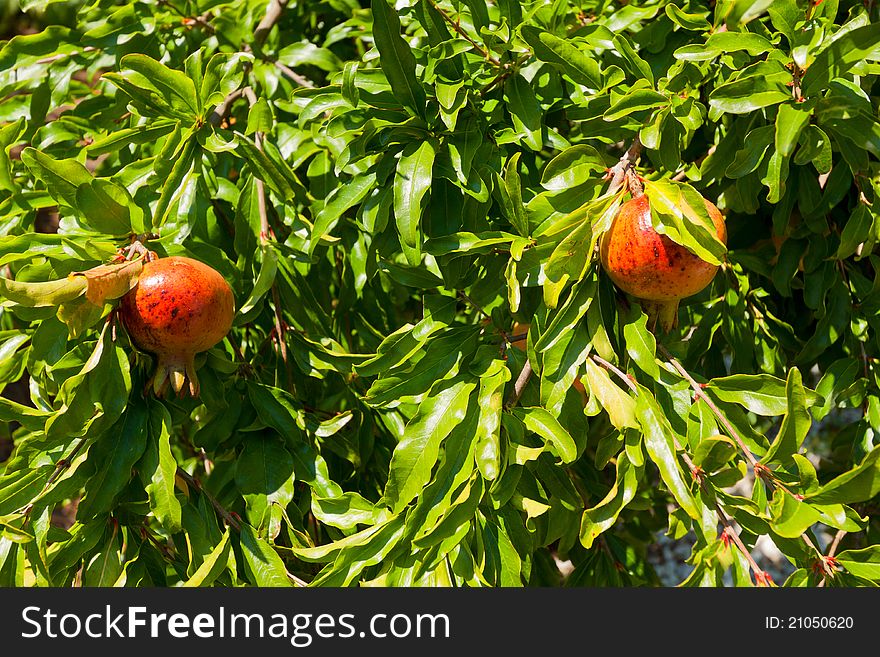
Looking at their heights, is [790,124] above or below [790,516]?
above

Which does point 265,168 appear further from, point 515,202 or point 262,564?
point 262,564

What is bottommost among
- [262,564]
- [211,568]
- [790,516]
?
[262,564]

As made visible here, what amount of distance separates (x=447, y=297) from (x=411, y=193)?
0.72 ft

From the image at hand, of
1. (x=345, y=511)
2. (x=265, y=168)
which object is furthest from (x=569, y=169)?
(x=345, y=511)

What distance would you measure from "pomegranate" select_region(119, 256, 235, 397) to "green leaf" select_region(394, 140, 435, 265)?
289 mm

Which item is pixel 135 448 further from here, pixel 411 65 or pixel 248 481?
pixel 411 65

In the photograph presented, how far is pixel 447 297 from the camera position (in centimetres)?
150

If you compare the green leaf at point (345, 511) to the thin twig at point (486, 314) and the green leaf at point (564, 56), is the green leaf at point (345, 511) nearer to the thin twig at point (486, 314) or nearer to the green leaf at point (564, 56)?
the thin twig at point (486, 314)

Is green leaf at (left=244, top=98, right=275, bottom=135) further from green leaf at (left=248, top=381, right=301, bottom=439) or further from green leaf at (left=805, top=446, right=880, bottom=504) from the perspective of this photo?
green leaf at (left=805, top=446, right=880, bottom=504)

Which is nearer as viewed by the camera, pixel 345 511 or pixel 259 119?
pixel 345 511

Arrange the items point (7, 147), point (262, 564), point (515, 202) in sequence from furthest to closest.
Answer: point (7, 147), point (262, 564), point (515, 202)

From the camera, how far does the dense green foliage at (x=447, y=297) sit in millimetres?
1213

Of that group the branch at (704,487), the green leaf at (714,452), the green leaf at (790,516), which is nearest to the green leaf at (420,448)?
the branch at (704,487)

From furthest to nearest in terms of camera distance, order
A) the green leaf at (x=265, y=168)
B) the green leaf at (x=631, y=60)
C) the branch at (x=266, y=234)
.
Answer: the branch at (x=266, y=234) → the green leaf at (x=265, y=168) → the green leaf at (x=631, y=60)
